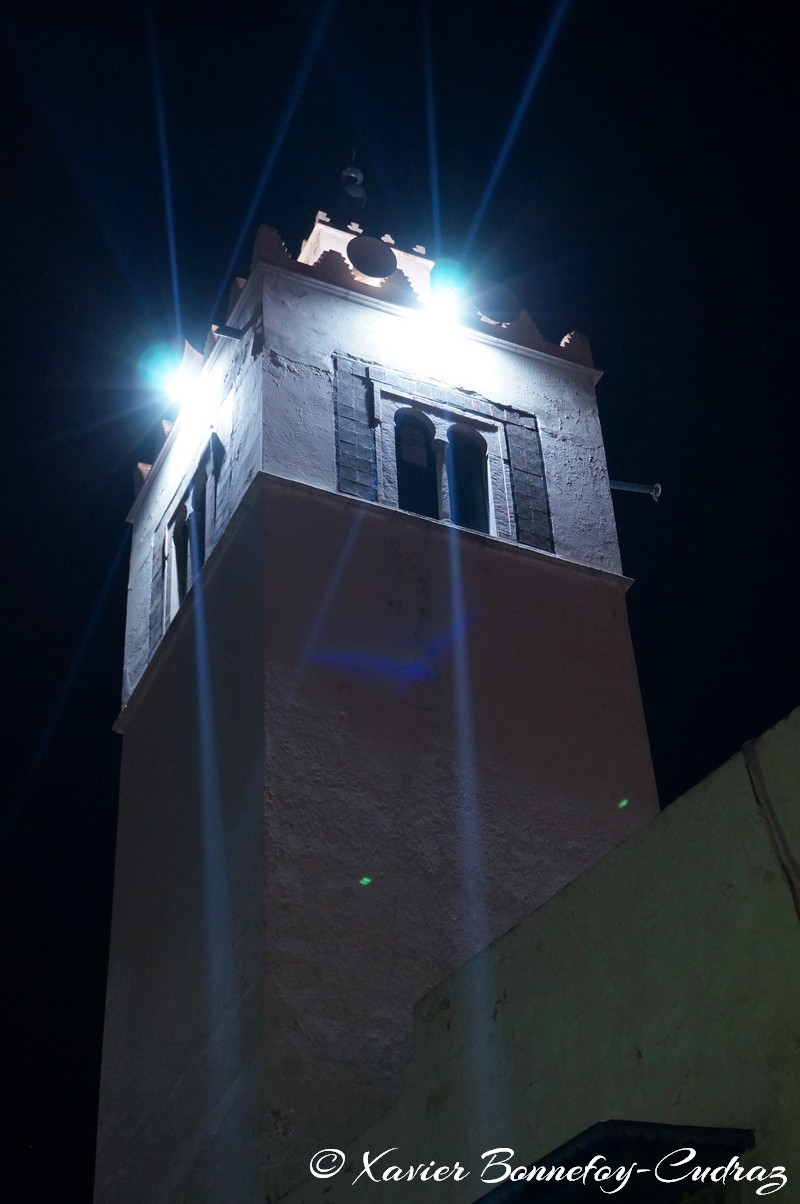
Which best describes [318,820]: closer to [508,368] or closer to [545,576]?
[545,576]

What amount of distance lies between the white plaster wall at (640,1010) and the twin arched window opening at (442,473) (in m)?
5.85

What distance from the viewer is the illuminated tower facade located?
945cm

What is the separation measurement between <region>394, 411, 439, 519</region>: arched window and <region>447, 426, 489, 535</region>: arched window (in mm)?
155

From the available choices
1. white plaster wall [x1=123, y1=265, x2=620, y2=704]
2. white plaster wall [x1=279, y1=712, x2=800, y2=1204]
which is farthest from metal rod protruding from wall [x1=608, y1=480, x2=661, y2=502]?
white plaster wall [x1=279, y1=712, x2=800, y2=1204]

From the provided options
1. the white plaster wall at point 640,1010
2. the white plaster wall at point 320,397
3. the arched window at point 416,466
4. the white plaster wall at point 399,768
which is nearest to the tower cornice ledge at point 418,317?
the white plaster wall at point 320,397

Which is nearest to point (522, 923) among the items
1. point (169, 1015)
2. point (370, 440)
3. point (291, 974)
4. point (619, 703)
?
point (291, 974)

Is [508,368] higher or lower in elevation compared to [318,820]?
higher

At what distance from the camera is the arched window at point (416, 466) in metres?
13.0

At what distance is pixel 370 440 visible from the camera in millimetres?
12719

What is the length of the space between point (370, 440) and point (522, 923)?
20.0 feet

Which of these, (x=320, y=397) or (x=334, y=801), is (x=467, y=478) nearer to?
(x=320, y=397)

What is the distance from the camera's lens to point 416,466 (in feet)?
43.3

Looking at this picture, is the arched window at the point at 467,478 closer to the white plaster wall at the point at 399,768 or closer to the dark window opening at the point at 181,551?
the white plaster wall at the point at 399,768

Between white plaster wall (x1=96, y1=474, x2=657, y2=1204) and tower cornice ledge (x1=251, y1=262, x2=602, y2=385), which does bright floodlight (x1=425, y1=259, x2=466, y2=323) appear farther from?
white plaster wall (x1=96, y1=474, x2=657, y2=1204)
